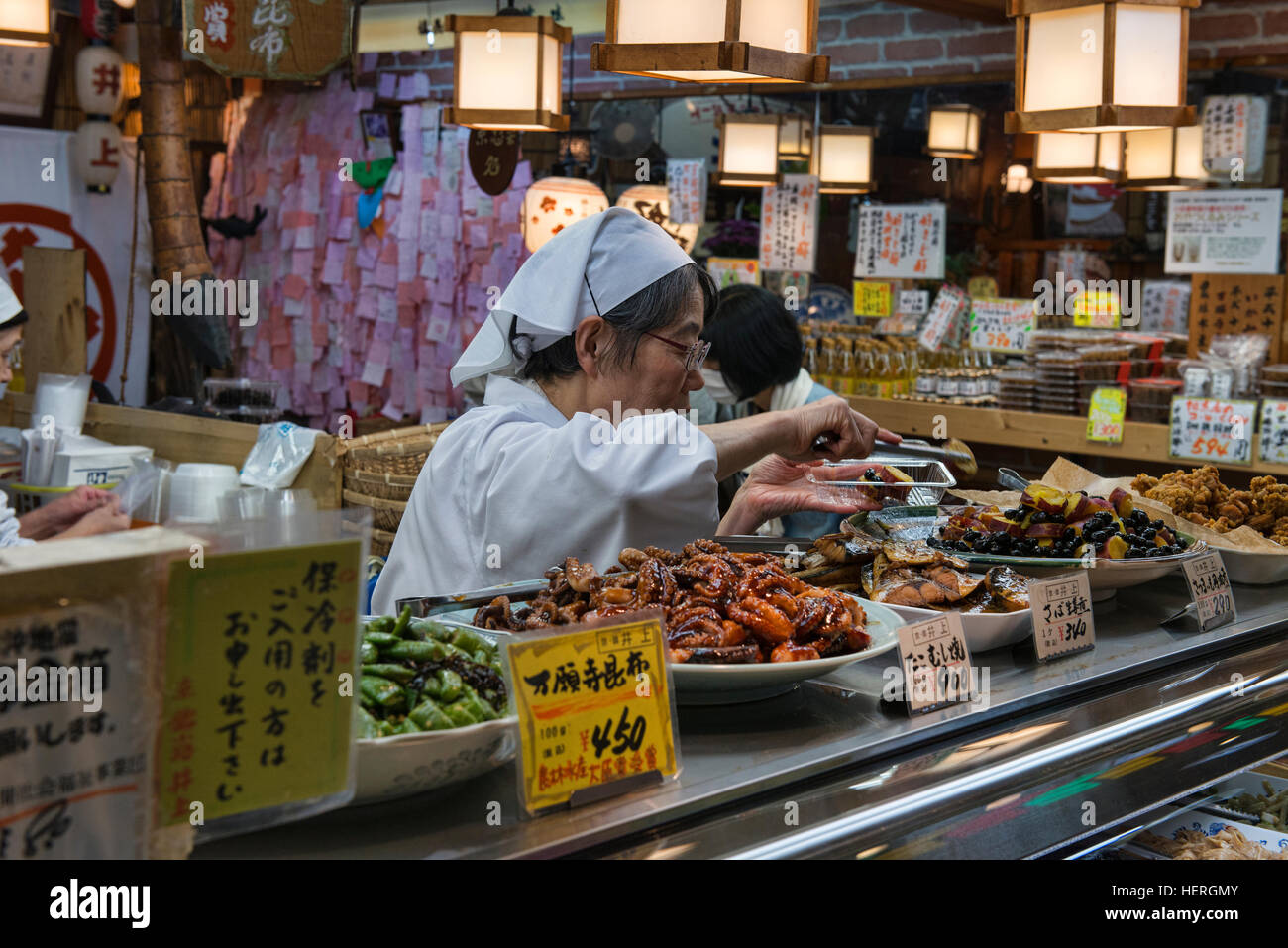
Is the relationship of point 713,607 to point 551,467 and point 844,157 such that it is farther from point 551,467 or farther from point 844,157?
point 844,157

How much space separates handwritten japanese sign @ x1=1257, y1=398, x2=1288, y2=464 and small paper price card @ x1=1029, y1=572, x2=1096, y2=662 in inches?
156

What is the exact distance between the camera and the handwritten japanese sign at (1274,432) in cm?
540

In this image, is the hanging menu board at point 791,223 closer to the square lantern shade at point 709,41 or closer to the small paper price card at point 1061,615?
the square lantern shade at point 709,41

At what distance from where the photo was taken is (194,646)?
0.97 metres

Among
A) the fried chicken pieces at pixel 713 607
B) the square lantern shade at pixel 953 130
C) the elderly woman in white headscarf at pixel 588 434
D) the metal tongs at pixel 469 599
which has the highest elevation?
the square lantern shade at pixel 953 130

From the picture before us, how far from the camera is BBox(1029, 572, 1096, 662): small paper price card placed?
1.91 m

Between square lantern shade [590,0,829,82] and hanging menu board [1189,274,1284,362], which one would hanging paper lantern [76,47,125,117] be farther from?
hanging menu board [1189,274,1284,362]

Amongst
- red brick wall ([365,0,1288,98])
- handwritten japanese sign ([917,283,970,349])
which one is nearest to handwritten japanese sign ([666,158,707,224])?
red brick wall ([365,0,1288,98])

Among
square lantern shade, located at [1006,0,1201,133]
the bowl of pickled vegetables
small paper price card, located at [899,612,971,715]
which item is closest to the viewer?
the bowl of pickled vegetables

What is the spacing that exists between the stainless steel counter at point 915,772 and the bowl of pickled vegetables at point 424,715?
6 centimetres

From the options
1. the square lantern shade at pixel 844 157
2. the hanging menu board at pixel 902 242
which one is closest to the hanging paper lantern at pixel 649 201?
the square lantern shade at pixel 844 157

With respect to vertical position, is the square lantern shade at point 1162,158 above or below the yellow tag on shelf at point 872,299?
above

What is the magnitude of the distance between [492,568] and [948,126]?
6.51 meters

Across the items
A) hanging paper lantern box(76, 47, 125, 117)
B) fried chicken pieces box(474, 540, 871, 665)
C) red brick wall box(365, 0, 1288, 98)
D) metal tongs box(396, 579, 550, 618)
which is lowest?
metal tongs box(396, 579, 550, 618)
